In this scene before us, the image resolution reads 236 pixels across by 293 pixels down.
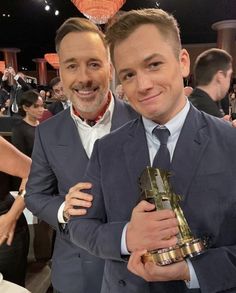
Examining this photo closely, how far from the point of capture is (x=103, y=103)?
50.8 inches

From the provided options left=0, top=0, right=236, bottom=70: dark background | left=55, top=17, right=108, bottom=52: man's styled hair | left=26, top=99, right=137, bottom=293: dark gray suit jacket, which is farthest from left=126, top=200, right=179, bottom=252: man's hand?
left=0, top=0, right=236, bottom=70: dark background

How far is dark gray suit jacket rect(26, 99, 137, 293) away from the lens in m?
1.19

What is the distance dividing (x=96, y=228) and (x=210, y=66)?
1908 mm

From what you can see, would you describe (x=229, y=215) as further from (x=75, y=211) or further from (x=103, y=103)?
(x=103, y=103)

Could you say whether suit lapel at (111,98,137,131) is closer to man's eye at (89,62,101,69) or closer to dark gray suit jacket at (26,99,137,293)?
dark gray suit jacket at (26,99,137,293)

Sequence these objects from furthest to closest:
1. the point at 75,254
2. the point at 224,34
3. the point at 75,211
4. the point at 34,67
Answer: the point at 34,67 < the point at 224,34 < the point at 75,254 < the point at 75,211

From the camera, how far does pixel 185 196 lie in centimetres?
78

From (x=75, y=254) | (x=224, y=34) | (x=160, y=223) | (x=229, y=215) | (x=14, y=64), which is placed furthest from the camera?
(x=14, y=64)

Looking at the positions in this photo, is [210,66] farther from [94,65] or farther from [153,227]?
[153,227]

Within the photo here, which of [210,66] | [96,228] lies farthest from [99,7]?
[96,228]

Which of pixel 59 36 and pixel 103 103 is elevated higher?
pixel 59 36

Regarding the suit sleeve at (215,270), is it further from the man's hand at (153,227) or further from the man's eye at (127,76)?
the man's eye at (127,76)

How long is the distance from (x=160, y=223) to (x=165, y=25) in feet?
1.69

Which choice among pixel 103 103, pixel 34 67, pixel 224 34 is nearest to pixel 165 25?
pixel 103 103
